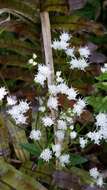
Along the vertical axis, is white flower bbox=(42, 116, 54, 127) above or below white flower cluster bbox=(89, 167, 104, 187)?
above

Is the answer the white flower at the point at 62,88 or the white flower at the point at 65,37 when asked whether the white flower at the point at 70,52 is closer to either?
the white flower at the point at 65,37

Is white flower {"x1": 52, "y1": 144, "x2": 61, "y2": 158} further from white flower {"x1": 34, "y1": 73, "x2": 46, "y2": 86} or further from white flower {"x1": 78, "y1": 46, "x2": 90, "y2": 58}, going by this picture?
white flower {"x1": 78, "y1": 46, "x2": 90, "y2": 58}

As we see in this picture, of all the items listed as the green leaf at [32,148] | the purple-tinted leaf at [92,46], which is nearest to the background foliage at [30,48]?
the purple-tinted leaf at [92,46]

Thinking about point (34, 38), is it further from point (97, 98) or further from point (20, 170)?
point (20, 170)

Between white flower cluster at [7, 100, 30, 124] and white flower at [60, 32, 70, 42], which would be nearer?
white flower cluster at [7, 100, 30, 124]

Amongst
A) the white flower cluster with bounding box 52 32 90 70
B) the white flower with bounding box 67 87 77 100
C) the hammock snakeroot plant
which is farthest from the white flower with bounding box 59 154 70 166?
the white flower cluster with bounding box 52 32 90 70
